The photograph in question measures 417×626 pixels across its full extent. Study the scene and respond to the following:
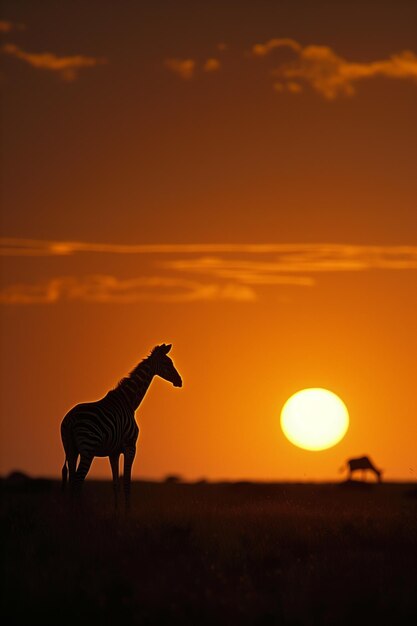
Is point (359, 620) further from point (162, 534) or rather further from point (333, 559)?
point (162, 534)

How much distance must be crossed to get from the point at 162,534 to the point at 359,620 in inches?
212

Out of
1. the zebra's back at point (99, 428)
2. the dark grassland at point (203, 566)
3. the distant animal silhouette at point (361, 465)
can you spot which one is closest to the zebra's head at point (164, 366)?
the zebra's back at point (99, 428)

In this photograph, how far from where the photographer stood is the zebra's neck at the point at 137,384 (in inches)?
893

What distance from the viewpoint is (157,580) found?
14602 millimetres

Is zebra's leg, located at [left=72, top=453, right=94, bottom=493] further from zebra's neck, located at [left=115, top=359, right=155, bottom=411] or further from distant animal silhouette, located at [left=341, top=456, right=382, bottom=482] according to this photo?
distant animal silhouette, located at [left=341, top=456, right=382, bottom=482]

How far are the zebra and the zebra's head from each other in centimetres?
31

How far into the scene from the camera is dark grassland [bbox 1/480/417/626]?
43.7 feet

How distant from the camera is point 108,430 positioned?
21.2 meters

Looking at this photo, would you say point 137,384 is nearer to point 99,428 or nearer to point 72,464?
point 99,428

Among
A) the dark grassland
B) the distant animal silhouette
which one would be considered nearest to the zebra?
the dark grassland

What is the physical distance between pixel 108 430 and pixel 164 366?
2.67m

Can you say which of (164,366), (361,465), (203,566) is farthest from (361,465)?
(203,566)

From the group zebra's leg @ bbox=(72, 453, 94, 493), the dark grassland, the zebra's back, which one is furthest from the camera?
the zebra's back

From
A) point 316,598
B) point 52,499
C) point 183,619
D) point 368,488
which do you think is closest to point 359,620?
point 316,598
